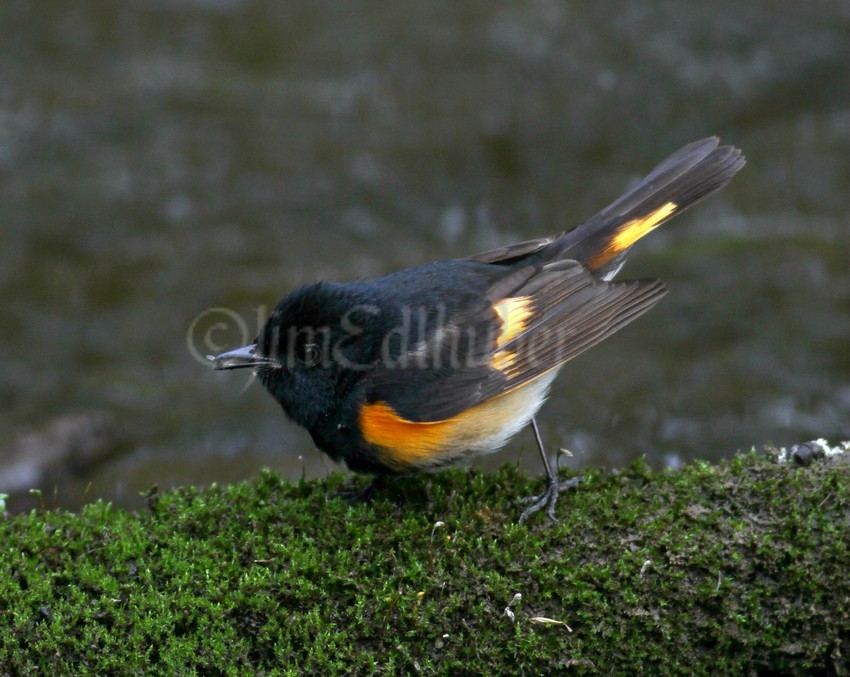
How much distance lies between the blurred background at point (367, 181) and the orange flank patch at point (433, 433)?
3371 millimetres

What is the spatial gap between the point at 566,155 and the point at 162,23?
470 cm

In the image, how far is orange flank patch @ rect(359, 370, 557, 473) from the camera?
4.17 metres

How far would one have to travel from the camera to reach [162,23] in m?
10.7

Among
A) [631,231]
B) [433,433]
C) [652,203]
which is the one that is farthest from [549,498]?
[652,203]

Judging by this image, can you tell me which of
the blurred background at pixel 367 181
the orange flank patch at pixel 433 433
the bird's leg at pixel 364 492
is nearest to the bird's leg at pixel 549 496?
the orange flank patch at pixel 433 433

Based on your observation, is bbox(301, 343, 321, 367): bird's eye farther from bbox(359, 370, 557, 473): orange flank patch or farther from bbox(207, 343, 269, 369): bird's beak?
bbox(359, 370, 557, 473): orange flank patch

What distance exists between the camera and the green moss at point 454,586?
3.60m

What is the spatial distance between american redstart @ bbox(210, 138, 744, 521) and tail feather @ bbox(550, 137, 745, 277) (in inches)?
9.1

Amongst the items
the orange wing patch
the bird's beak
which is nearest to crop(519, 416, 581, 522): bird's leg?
the orange wing patch

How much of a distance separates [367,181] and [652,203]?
17.9 ft

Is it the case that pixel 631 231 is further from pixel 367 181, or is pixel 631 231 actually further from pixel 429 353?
pixel 367 181

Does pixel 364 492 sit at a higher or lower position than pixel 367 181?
lower

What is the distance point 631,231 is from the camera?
4.95 metres

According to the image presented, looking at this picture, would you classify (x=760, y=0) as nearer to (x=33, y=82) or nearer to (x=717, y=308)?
(x=717, y=308)
